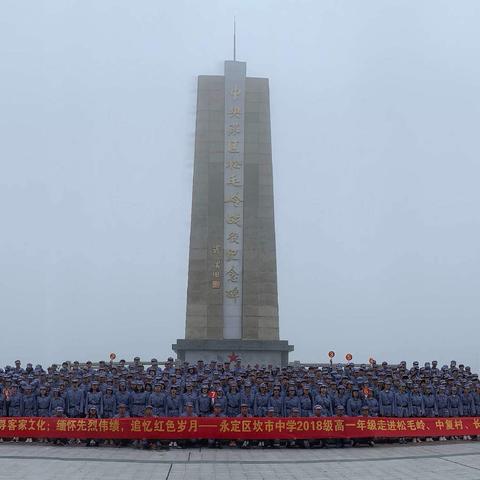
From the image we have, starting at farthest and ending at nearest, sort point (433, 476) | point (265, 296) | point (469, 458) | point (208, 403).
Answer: point (265, 296) → point (208, 403) → point (469, 458) → point (433, 476)

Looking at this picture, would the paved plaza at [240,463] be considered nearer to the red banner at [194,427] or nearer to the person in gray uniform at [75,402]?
the red banner at [194,427]

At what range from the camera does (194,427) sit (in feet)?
41.2

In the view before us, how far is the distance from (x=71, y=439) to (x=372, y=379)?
24.4 ft

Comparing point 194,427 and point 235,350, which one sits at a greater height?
point 235,350

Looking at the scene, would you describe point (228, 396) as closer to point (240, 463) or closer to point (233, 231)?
point (240, 463)

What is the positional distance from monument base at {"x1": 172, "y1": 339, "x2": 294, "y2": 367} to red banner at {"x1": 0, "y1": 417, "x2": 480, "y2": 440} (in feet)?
31.3

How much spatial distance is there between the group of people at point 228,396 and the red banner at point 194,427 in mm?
468

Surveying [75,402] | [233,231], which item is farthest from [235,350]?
[75,402]

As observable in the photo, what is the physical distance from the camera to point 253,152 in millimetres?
24516

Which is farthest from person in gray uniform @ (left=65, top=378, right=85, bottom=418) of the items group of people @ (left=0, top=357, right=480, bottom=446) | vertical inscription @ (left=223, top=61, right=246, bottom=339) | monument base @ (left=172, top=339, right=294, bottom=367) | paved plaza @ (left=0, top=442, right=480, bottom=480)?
Answer: vertical inscription @ (left=223, top=61, right=246, bottom=339)

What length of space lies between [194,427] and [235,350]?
10.00m

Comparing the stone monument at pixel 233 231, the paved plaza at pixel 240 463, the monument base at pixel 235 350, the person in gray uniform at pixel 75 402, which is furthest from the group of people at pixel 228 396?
the stone monument at pixel 233 231

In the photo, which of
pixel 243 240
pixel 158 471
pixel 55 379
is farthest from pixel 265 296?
pixel 158 471

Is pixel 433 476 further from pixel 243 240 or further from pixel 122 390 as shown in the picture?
pixel 243 240
